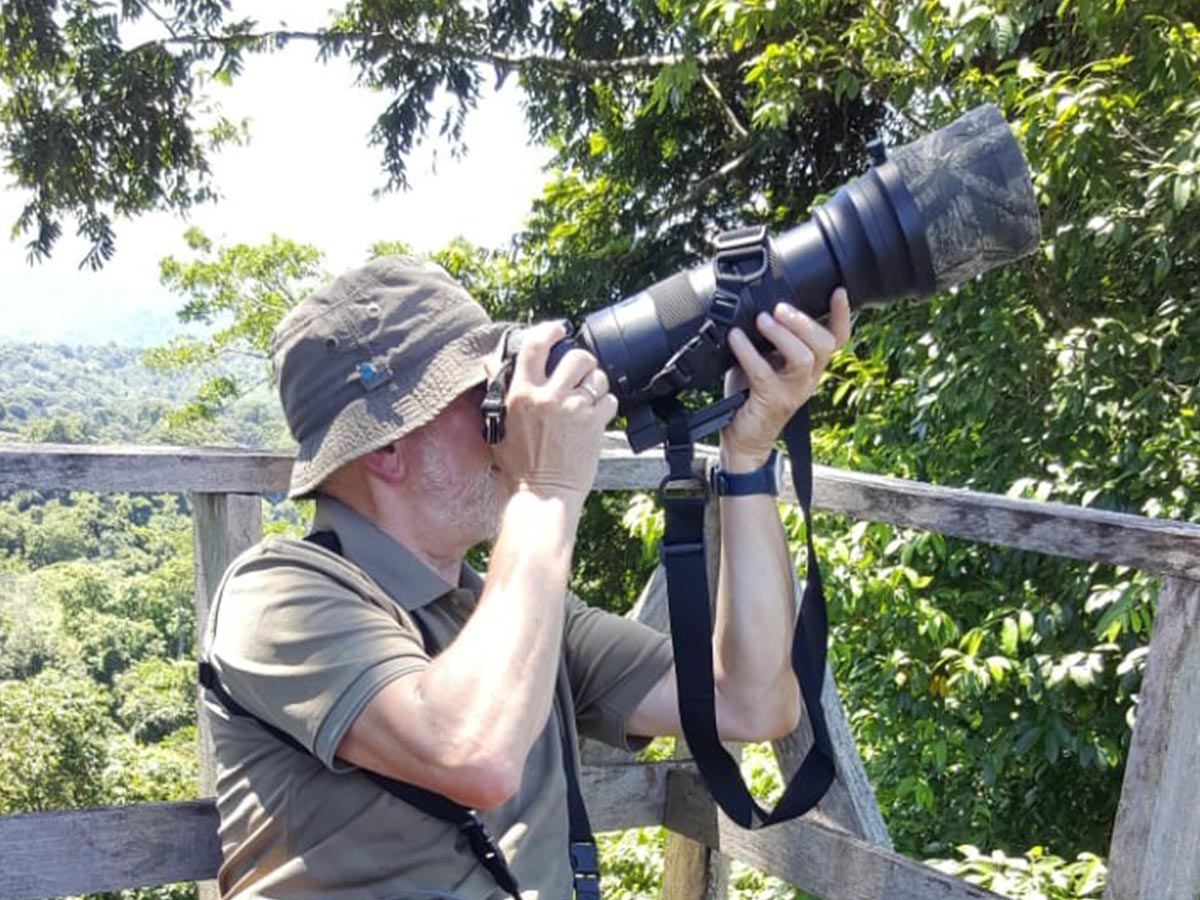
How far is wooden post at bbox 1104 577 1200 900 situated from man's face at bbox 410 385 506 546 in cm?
73

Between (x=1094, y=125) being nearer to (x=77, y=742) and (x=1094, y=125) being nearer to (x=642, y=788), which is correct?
(x=642, y=788)

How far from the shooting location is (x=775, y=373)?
4.97 feet

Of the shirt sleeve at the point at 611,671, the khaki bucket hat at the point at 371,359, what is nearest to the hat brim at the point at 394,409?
the khaki bucket hat at the point at 371,359

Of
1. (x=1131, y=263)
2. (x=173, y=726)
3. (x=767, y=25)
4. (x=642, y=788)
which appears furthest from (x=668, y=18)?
(x=173, y=726)

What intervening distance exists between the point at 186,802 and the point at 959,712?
2.10 meters

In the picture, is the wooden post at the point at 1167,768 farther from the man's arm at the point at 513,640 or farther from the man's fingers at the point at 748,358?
the man's arm at the point at 513,640

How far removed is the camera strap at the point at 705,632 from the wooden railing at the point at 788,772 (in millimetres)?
170

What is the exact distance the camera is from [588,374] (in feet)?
4.52

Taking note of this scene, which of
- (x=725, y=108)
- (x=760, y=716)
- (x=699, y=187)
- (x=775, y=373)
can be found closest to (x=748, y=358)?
(x=775, y=373)

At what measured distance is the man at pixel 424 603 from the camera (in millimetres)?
1239

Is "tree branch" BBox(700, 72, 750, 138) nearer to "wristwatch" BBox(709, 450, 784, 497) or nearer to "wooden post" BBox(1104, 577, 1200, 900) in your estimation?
"wristwatch" BBox(709, 450, 784, 497)

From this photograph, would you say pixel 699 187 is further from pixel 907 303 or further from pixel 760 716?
pixel 760 716

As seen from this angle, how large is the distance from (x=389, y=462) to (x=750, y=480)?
1.43 feet

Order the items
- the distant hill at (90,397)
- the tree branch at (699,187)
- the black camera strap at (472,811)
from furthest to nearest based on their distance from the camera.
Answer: the distant hill at (90,397) → the tree branch at (699,187) → the black camera strap at (472,811)
